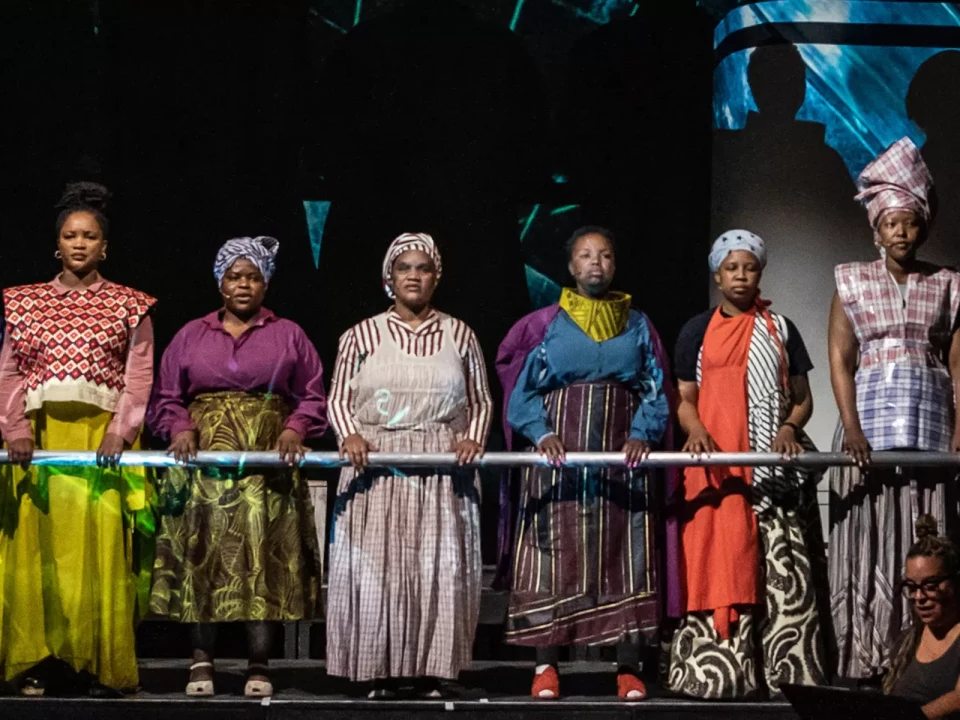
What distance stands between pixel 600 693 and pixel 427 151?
109 inches

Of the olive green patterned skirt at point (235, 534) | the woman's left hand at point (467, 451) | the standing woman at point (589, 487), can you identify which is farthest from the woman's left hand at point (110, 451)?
the standing woman at point (589, 487)

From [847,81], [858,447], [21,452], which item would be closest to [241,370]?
[21,452]

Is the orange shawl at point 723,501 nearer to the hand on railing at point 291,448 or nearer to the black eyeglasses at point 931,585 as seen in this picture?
the black eyeglasses at point 931,585

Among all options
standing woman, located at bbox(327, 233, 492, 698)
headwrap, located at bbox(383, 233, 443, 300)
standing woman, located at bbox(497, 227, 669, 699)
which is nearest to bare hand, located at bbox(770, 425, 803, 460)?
standing woman, located at bbox(497, 227, 669, 699)

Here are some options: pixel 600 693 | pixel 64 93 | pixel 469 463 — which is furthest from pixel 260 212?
pixel 600 693

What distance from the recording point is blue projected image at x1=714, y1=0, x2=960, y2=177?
7.32m

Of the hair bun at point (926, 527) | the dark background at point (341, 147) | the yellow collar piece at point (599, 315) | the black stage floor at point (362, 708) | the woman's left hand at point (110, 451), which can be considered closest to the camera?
the hair bun at point (926, 527)

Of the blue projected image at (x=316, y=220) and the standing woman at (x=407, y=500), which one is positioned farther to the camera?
the blue projected image at (x=316, y=220)

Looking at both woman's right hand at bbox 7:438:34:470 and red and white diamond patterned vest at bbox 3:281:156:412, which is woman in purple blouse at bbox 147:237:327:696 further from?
woman's right hand at bbox 7:438:34:470

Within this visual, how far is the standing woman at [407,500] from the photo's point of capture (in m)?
5.77

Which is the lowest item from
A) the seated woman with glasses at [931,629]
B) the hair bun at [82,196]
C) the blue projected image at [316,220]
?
the seated woman with glasses at [931,629]

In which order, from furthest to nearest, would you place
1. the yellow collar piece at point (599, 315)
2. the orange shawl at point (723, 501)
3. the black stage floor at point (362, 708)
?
1. the yellow collar piece at point (599, 315)
2. the orange shawl at point (723, 501)
3. the black stage floor at point (362, 708)

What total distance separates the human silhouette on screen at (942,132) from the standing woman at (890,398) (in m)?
1.34

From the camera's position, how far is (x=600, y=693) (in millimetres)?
5961
